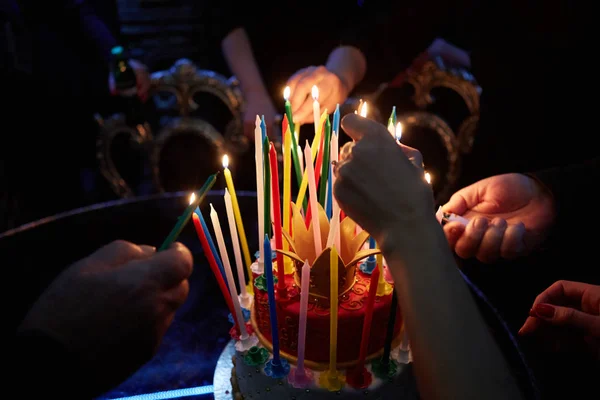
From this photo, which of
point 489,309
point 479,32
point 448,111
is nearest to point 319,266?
point 489,309

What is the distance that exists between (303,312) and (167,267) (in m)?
0.21

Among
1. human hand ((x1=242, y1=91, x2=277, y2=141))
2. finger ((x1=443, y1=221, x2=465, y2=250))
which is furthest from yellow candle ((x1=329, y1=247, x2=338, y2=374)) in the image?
human hand ((x1=242, y1=91, x2=277, y2=141))

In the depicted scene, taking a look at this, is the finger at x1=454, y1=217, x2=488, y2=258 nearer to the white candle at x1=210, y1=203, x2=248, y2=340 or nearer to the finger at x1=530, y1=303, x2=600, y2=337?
the finger at x1=530, y1=303, x2=600, y2=337

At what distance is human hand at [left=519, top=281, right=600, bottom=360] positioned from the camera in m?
0.67

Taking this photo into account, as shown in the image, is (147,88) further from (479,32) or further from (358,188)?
(358,188)

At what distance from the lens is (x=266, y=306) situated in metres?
0.71

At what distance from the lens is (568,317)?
677 mm

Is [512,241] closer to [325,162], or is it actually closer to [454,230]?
[454,230]

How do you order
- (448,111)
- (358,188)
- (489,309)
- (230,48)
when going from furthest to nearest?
(448,111)
(230,48)
(489,309)
(358,188)

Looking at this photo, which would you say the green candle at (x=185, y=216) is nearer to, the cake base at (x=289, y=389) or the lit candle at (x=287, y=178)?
the lit candle at (x=287, y=178)

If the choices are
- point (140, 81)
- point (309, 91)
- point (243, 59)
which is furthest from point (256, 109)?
point (309, 91)

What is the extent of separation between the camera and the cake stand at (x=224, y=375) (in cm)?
76

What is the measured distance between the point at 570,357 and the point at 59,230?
125 centimetres

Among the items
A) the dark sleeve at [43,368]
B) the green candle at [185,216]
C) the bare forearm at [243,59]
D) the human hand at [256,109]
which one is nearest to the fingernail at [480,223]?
the green candle at [185,216]
